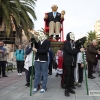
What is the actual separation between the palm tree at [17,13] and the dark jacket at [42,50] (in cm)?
911

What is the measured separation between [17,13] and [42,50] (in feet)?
34.0

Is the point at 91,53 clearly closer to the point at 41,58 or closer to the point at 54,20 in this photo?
the point at 54,20

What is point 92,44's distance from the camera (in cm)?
978

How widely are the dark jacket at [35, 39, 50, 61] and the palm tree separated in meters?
9.11

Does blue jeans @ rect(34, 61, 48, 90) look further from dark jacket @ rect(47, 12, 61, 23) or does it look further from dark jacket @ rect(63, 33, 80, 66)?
dark jacket @ rect(47, 12, 61, 23)

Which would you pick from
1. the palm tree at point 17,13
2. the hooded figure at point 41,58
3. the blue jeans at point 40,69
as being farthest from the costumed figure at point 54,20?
the palm tree at point 17,13

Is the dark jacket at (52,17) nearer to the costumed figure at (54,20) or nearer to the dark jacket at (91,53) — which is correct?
the costumed figure at (54,20)

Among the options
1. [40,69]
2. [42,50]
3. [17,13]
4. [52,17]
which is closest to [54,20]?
[52,17]

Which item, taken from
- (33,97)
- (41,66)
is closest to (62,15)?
(41,66)

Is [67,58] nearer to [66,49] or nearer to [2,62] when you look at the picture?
[66,49]

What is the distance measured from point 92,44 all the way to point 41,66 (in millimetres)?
3950

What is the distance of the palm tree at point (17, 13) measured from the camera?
15.3 meters

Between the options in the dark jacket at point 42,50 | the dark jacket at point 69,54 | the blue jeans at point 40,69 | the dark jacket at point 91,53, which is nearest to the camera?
the dark jacket at point 69,54

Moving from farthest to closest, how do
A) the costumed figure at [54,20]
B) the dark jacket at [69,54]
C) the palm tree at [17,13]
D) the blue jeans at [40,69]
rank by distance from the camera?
the palm tree at [17,13] → the costumed figure at [54,20] → the blue jeans at [40,69] → the dark jacket at [69,54]
